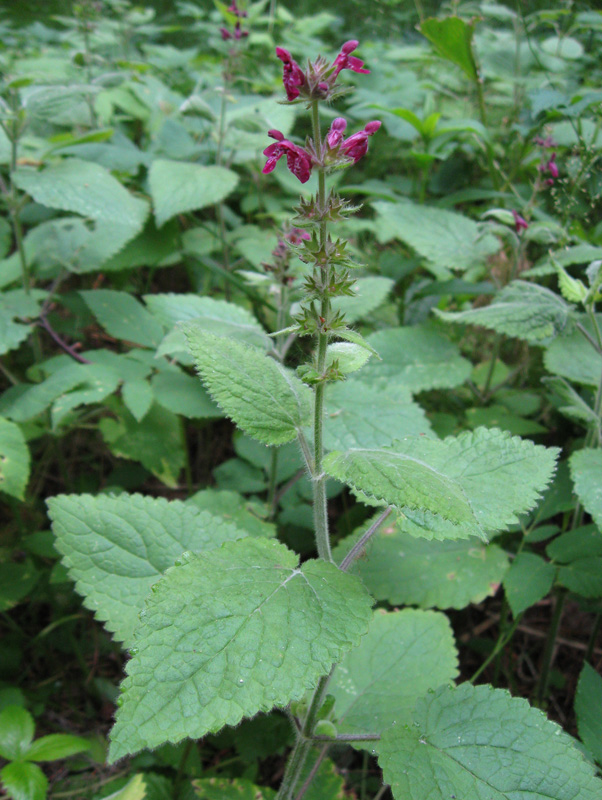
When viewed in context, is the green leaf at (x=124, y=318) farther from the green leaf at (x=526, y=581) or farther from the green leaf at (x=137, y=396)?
the green leaf at (x=526, y=581)

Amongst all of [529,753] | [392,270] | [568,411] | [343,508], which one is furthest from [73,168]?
[529,753]

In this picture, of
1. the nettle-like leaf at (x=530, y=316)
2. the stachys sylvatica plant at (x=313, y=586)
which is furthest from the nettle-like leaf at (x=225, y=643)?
the nettle-like leaf at (x=530, y=316)

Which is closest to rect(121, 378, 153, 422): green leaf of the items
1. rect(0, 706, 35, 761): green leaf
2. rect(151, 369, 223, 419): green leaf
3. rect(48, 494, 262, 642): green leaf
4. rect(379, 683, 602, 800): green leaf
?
rect(151, 369, 223, 419): green leaf

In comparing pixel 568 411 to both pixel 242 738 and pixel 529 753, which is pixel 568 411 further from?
pixel 242 738

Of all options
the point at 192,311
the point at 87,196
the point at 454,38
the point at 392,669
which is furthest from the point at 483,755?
the point at 454,38

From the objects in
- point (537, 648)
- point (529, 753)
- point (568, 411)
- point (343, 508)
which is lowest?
point (537, 648)

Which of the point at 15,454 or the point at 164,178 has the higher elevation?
the point at 164,178
